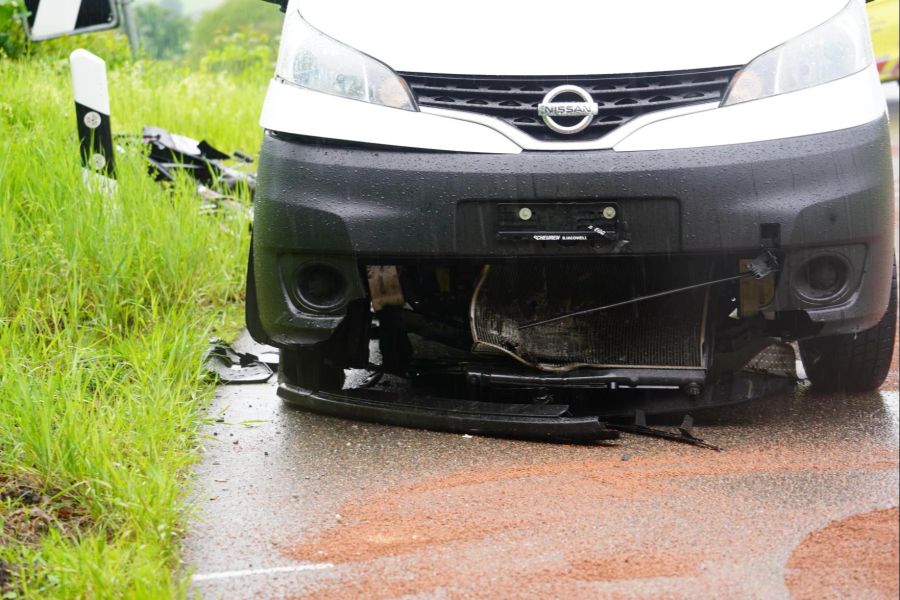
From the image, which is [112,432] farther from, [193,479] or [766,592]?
[766,592]

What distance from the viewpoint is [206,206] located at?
263 inches

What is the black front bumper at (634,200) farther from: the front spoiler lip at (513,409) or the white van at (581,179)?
the front spoiler lip at (513,409)

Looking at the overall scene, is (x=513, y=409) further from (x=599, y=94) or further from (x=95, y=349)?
(x=95, y=349)

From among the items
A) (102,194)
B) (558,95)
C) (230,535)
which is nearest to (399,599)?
(230,535)

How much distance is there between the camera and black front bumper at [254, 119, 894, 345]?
12.7 feet

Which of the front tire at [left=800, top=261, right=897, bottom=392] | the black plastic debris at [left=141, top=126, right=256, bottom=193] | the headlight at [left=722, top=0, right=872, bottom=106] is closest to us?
the headlight at [left=722, top=0, right=872, bottom=106]

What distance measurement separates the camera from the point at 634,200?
12.7ft

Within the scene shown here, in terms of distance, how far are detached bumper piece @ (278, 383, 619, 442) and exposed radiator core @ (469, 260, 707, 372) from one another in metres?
0.19

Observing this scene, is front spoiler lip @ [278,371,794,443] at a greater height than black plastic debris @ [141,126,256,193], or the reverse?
black plastic debris @ [141,126,256,193]

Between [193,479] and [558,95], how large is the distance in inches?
59.8

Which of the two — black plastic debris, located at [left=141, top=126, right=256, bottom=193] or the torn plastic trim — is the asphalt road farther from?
black plastic debris, located at [left=141, top=126, right=256, bottom=193]

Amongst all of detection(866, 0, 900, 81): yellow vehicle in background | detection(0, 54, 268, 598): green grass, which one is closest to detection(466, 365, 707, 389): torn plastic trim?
detection(0, 54, 268, 598): green grass

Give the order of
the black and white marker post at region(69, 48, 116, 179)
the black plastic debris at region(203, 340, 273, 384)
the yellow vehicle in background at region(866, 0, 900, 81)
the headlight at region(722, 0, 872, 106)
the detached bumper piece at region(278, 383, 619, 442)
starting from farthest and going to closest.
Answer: the yellow vehicle in background at region(866, 0, 900, 81) → the black and white marker post at region(69, 48, 116, 179) → the black plastic debris at region(203, 340, 273, 384) → the detached bumper piece at region(278, 383, 619, 442) → the headlight at region(722, 0, 872, 106)

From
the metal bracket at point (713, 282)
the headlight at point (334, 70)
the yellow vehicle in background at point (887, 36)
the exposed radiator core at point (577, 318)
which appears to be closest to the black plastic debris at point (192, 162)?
the headlight at point (334, 70)
